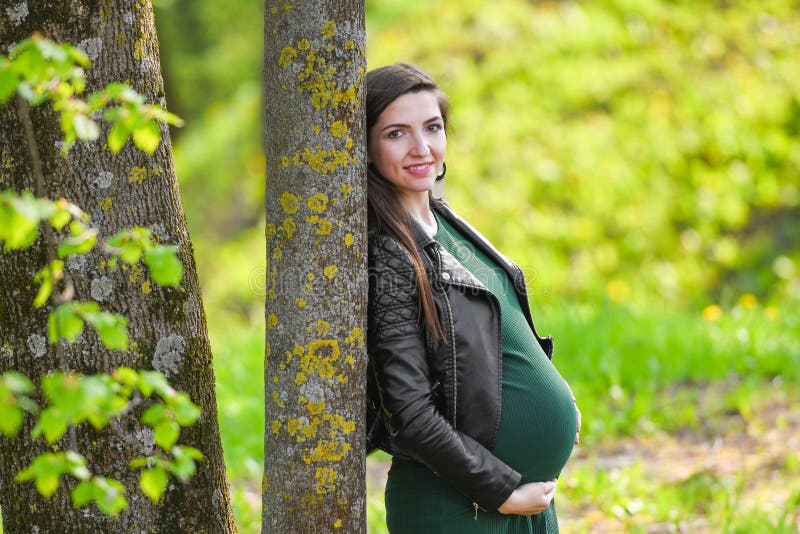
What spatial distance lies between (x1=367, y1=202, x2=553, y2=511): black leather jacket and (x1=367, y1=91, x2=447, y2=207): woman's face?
190 millimetres

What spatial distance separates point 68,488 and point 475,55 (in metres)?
6.79

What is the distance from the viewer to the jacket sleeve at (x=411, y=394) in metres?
1.95

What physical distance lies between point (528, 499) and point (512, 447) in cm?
13

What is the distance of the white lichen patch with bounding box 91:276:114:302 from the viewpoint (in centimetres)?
192

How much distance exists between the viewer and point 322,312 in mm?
1933

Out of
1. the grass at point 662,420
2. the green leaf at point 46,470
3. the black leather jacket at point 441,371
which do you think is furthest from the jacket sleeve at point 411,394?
the grass at point 662,420

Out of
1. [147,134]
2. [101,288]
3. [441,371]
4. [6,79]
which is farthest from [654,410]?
[6,79]

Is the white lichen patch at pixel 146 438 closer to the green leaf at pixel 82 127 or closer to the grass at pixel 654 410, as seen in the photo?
the green leaf at pixel 82 127

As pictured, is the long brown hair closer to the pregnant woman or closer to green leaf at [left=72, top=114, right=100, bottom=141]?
the pregnant woman

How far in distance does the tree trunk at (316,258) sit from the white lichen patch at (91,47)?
0.38 m

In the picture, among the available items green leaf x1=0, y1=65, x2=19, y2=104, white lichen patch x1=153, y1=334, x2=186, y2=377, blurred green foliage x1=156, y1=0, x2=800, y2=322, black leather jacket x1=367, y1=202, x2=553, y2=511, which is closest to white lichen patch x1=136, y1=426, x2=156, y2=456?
white lichen patch x1=153, y1=334, x2=186, y2=377

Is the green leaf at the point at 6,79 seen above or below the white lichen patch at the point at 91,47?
below

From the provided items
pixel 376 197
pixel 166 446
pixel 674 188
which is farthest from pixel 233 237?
pixel 166 446

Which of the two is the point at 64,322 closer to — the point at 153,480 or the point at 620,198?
the point at 153,480
